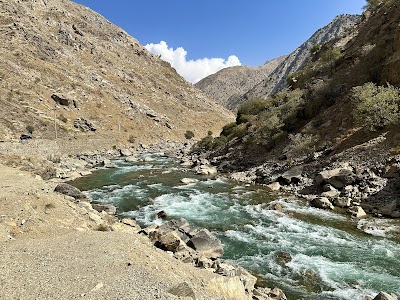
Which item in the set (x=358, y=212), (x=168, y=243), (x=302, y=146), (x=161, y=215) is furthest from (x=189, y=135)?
(x=168, y=243)

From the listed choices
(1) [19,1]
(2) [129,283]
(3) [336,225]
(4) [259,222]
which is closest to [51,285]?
(2) [129,283]

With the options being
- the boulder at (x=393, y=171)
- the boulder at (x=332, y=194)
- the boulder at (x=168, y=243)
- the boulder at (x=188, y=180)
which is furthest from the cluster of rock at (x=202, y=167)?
the boulder at (x=168, y=243)

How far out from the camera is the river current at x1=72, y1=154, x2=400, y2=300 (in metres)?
13.2

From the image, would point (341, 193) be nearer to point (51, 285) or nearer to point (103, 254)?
point (103, 254)

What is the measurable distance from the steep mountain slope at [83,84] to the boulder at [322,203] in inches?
1821

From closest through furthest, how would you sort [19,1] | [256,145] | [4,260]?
[4,260]
[256,145]
[19,1]

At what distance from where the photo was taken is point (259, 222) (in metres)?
20.8

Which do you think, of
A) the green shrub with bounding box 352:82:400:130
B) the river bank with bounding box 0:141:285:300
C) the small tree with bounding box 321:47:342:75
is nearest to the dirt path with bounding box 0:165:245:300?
the river bank with bounding box 0:141:285:300

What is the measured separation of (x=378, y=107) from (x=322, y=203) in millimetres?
11553

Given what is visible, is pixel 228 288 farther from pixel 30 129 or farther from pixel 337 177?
pixel 30 129

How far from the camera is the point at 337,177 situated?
25.8m

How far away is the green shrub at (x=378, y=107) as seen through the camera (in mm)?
28094

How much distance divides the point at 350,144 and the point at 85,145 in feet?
141

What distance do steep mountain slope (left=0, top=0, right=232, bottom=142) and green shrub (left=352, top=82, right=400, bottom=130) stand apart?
159ft
